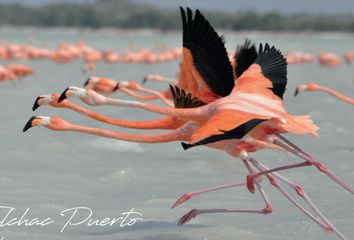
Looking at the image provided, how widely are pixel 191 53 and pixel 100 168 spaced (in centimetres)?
268

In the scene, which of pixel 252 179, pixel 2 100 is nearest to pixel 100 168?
pixel 252 179

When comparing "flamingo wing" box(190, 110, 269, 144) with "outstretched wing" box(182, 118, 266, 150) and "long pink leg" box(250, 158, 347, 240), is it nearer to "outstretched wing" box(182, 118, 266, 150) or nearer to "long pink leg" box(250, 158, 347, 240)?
"outstretched wing" box(182, 118, 266, 150)

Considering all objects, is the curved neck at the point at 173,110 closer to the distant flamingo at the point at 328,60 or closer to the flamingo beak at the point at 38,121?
the flamingo beak at the point at 38,121

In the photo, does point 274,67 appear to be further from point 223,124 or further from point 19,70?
point 19,70

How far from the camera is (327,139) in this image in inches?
382

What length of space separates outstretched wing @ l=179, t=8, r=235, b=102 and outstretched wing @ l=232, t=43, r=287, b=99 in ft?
0.39

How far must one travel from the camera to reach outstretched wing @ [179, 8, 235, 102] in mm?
5074

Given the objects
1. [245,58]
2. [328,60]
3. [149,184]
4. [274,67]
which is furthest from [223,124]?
[328,60]

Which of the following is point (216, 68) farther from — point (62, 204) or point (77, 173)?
point (77, 173)

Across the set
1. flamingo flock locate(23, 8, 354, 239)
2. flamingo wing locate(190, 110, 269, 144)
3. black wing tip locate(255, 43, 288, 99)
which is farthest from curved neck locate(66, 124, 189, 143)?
black wing tip locate(255, 43, 288, 99)

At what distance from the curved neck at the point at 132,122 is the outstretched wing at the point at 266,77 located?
440 millimetres

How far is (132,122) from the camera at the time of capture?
4.96 m

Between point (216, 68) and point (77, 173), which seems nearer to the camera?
point (216, 68)

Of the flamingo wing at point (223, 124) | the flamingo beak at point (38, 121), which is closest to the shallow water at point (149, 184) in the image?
the flamingo beak at point (38, 121)
